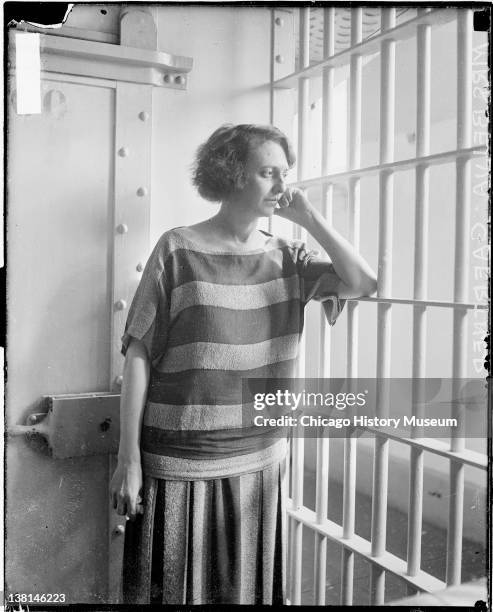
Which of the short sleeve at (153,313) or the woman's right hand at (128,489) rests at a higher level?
the short sleeve at (153,313)

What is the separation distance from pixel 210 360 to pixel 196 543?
0.31 meters

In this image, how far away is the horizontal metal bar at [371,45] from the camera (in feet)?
3.09

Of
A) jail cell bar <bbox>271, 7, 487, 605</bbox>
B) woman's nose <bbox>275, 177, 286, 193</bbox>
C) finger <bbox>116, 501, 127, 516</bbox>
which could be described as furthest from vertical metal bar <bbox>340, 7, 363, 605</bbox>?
finger <bbox>116, 501, 127, 516</bbox>

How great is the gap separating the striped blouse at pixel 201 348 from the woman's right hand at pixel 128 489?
0.06ft

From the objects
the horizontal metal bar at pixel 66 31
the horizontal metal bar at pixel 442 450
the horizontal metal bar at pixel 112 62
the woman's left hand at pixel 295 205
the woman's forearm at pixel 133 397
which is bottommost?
the horizontal metal bar at pixel 442 450

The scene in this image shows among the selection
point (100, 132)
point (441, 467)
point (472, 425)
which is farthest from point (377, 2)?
point (441, 467)

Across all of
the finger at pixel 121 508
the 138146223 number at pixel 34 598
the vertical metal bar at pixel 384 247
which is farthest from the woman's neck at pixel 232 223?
Answer: the 138146223 number at pixel 34 598

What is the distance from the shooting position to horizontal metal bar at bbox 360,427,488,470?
929mm

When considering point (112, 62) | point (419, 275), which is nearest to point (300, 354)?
point (419, 275)

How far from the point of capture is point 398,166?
95 centimetres

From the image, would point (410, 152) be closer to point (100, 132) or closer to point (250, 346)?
point (250, 346)

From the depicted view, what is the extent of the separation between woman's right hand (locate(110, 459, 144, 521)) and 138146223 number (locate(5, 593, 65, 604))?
0.18 m

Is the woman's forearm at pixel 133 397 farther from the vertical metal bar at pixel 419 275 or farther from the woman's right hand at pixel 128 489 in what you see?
the vertical metal bar at pixel 419 275

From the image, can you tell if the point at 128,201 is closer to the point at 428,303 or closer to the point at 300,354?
the point at 300,354
